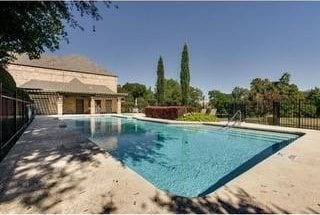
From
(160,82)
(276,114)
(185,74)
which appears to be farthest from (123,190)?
(160,82)

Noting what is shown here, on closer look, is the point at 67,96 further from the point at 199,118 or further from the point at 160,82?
the point at 199,118

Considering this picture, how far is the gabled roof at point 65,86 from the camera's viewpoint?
2984 centimetres

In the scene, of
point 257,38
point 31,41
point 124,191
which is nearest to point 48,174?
point 124,191

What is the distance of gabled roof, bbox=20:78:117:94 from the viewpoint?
97.9 ft

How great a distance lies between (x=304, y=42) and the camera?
19.3 metres

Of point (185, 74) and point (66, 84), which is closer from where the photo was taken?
point (185, 74)

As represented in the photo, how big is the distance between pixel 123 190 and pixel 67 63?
36781 millimetres

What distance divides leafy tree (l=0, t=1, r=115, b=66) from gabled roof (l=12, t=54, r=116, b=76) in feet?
61.7

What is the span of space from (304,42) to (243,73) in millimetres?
22115

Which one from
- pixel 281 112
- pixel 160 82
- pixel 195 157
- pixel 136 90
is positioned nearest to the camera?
pixel 195 157

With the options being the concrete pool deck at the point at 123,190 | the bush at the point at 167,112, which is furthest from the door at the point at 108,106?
the concrete pool deck at the point at 123,190

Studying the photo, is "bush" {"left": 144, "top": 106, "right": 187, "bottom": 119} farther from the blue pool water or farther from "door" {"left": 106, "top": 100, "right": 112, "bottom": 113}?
"door" {"left": 106, "top": 100, "right": 112, "bottom": 113}

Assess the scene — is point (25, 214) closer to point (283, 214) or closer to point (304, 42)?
point (283, 214)

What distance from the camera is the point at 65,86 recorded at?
32781 millimetres
